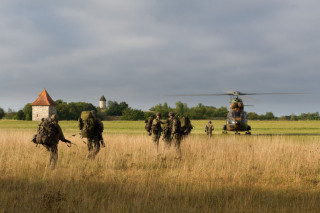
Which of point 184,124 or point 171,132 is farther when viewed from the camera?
point 184,124

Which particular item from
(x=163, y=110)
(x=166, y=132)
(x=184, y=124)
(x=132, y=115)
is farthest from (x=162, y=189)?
(x=163, y=110)

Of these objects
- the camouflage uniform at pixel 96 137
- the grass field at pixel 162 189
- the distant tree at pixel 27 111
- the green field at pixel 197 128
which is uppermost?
the distant tree at pixel 27 111

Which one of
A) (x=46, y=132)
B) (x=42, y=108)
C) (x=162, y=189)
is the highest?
(x=42, y=108)

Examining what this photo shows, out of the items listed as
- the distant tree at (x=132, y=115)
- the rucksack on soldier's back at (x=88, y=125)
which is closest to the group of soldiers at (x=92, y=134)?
the rucksack on soldier's back at (x=88, y=125)

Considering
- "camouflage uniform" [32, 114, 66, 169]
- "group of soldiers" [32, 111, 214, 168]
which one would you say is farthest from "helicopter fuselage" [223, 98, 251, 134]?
"camouflage uniform" [32, 114, 66, 169]

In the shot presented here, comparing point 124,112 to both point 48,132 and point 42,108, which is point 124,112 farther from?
point 48,132

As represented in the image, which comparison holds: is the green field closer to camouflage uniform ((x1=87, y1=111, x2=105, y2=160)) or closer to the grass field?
camouflage uniform ((x1=87, y1=111, x2=105, y2=160))

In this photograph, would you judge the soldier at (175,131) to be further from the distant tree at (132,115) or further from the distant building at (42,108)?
the distant building at (42,108)

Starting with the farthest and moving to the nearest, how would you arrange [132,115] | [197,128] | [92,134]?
1. [132,115]
2. [197,128]
3. [92,134]

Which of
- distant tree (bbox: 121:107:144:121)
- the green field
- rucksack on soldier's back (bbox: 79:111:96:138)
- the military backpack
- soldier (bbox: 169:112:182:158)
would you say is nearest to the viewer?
rucksack on soldier's back (bbox: 79:111:96:138)

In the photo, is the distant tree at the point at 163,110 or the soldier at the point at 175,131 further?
the distant tree at the point at 163,110

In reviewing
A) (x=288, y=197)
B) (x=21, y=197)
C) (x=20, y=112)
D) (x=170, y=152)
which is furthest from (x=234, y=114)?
(x=20, y=112)

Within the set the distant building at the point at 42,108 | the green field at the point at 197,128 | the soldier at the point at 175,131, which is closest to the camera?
the soldier at the point at 175,131

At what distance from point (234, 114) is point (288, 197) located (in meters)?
23.0
